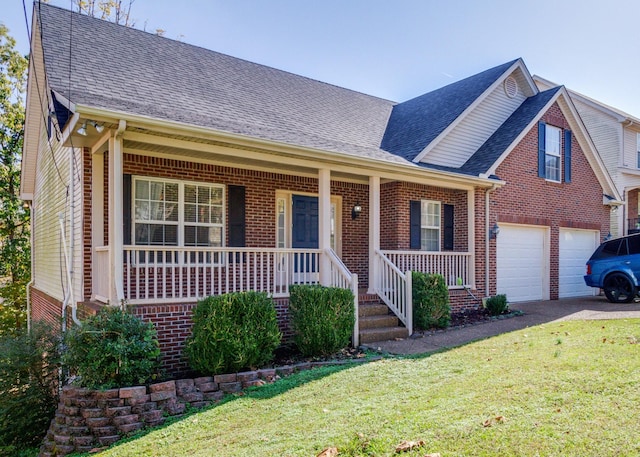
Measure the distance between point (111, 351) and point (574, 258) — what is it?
13354 millimetres

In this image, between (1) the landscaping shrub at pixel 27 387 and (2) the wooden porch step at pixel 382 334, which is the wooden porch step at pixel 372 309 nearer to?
(2) the wooden porch step at pixel 382 334

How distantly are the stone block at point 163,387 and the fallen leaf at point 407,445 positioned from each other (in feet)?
10.6

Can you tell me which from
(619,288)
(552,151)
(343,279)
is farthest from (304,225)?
(619,288)

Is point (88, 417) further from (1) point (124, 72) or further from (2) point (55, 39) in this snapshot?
(2) point (55, 39)

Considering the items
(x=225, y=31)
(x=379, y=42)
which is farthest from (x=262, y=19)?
(x=379, y=42)

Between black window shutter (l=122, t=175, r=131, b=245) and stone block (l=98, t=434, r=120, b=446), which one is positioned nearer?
stone block (l=98, t=434, r=120, b=446)

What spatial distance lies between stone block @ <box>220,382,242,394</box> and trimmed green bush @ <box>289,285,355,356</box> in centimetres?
138

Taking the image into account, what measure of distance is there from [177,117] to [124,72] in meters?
2.80

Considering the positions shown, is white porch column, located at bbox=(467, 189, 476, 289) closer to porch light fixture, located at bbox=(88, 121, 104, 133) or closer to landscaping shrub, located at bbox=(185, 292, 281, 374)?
landscaping shrub, located at bbox=(185, 292, 281, 374)

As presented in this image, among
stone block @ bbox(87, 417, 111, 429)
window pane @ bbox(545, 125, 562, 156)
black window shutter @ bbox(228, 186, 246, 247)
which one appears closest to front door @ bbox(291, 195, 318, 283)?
black window shutter @ bbox(228, 186, 246, 247)

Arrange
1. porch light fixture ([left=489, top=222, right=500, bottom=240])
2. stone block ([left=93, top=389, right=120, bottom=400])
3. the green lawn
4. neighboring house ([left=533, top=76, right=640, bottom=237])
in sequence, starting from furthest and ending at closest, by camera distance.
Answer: neighboring house ([left=533, top=76, right=640, bottom=237]), porch light fixture ([left=489, top=222, right=500, bottom=240]), stone block ([left=93, top=389, right=120, bottom=400]), the green lawn

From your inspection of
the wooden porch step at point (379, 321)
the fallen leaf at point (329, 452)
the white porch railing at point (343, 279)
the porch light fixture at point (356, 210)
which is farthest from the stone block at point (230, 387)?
the porch light fixture at point (356, 210)

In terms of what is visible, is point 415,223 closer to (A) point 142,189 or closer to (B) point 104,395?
(A) point 142,189

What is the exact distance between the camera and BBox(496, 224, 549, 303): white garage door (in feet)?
39.8
